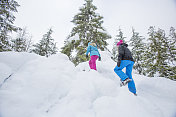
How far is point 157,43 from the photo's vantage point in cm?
1309

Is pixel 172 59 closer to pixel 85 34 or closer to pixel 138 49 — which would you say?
pixel 138 49

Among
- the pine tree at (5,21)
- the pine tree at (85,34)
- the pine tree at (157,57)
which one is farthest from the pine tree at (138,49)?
Answer: the pine tree at (5,21)

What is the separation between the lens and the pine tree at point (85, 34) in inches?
341

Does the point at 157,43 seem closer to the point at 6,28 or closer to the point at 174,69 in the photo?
the point at 174,69

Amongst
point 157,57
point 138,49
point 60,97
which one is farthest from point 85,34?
point 138,49

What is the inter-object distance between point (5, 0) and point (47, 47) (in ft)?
35.6

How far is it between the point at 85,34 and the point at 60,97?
26.5ft

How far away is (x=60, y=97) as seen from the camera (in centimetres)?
219

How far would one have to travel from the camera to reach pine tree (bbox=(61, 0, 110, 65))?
8664 millimetres

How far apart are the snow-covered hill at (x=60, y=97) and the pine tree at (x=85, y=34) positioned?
565cm

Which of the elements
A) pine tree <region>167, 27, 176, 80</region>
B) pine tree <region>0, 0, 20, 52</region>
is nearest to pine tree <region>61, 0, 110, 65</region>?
pine tree <region>0, 0, 20, 52</region>

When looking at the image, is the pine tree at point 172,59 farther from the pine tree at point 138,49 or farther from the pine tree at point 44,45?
the pine tree at point 44,45

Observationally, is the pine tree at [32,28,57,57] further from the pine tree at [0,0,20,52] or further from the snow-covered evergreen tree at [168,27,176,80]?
the snow-covered evergreen tree at [168,27,176,80]

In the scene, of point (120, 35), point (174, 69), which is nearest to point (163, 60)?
point (174, 69)
